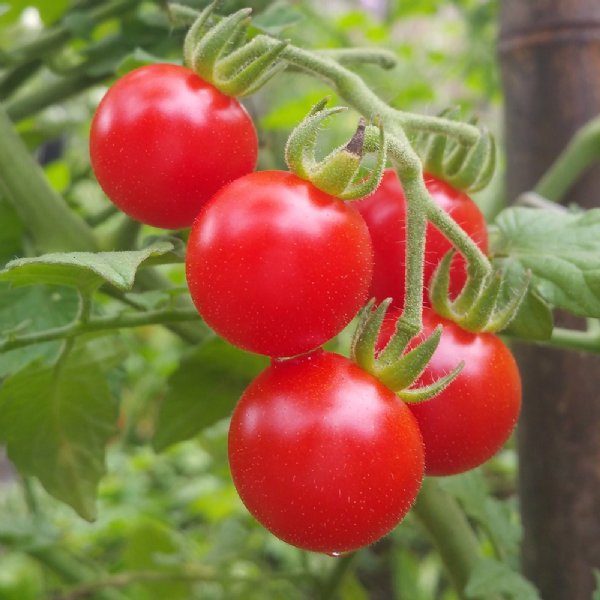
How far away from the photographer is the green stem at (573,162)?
0.82m

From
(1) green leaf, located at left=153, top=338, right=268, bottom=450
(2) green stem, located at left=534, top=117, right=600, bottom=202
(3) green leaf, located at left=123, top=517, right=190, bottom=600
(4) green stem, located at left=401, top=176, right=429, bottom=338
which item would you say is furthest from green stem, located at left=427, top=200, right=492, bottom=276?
(3) green leaf, located at left=123, top=517, right=190, bottom=600

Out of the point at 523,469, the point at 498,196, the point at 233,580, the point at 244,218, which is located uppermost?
the point at 244,218

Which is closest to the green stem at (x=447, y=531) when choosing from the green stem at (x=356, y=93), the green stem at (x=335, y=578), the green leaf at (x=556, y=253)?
the green stem at (x=335, y=578)

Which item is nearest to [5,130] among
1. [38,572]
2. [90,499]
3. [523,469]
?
[90,499]

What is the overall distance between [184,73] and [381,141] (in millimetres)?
149

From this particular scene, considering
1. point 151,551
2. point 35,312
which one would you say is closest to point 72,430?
point 35,312

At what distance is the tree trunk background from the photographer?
83 centimetres

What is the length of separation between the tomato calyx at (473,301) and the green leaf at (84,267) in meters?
0.17

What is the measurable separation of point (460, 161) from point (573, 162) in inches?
12.7

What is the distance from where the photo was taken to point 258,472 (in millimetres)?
442

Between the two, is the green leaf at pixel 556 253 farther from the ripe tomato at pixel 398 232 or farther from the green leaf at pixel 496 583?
the green leaf at pixel 496 583

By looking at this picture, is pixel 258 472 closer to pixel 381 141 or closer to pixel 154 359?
pixel 381 141

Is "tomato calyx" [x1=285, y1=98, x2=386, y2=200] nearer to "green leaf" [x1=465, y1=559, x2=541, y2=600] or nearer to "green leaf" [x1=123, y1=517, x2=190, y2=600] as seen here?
"green leaf" [x1=465, y1=559, x2=541, y2=600]

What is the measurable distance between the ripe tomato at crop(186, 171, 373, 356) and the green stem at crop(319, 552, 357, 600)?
1.67ft
